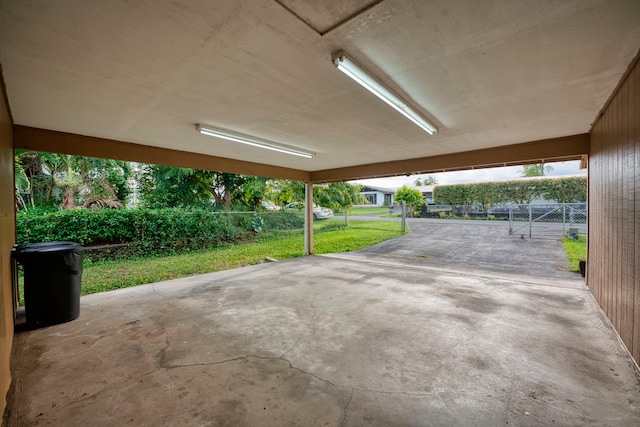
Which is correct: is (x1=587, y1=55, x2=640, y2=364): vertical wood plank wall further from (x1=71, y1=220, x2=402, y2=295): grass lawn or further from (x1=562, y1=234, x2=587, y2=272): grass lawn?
(x1=71, y1=220, x2=402, y2=295): grass lawn

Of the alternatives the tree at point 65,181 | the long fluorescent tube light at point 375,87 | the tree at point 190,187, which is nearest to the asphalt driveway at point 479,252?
the long fluorescent tube light at point 375,87

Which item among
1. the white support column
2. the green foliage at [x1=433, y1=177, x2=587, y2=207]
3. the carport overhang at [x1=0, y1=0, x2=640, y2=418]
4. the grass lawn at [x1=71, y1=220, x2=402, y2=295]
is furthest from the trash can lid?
the green foliage at [x1=433, y1=177, x2=587, y2=207]

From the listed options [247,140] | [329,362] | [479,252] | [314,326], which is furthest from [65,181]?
[479,252]

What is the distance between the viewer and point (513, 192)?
14.8 m

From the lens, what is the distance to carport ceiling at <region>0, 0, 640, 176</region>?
67.2 inches

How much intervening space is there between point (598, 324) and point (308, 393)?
368 centimetres

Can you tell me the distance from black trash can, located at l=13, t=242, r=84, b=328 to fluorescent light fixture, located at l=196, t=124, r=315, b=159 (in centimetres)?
235

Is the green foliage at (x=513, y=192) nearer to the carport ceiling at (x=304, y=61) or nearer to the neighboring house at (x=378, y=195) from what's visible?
the carport ceiling at (x=304, y=61)

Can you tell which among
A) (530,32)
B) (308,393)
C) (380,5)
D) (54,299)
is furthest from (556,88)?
(54,299)

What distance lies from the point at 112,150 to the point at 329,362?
504 cm

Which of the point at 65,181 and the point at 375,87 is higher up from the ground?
the point at 375,87

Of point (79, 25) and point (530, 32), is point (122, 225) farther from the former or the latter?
point (530, 32)

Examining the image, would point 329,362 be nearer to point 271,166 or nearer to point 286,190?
point 271,166

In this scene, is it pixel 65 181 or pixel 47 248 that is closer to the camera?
pixel 47 248
